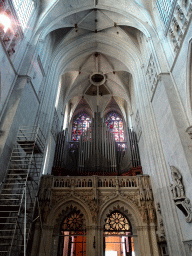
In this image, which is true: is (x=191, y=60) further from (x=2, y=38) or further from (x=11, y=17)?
(x=11, y=17)

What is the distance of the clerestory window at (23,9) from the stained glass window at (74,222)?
31.5ft

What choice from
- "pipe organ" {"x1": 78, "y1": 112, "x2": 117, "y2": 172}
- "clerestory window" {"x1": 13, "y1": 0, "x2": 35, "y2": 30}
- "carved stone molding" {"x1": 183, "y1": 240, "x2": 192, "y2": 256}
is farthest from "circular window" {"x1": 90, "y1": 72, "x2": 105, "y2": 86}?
"carved stone molding" {"x1": 183, "y1": 240, "x2": 192, "y2": 256}

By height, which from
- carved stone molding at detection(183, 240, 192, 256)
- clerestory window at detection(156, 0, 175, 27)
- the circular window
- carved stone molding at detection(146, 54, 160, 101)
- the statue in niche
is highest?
the circular window

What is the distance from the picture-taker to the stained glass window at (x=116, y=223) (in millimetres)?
9023

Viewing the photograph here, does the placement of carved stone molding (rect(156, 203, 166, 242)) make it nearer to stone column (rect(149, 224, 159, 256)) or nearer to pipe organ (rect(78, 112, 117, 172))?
stone column (rect(149, 224, 159, 256))

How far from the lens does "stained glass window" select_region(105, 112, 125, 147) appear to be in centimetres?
1744

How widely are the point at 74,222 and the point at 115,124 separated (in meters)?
11.0

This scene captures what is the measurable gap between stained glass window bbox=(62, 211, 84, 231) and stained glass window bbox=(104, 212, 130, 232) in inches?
49.3

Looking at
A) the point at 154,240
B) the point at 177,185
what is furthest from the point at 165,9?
the point at 154,240

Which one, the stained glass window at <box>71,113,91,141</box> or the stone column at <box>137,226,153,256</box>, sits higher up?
the stained glass window at <box>71,113,91,141</box>

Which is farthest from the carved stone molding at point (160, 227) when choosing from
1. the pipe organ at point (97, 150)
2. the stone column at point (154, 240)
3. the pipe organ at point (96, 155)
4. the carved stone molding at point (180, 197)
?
the pipe organ at point (97, 150)

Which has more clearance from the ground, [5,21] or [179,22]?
[5,21]

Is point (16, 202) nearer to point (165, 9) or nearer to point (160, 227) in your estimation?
point (160, 227)

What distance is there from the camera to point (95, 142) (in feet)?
46.0
